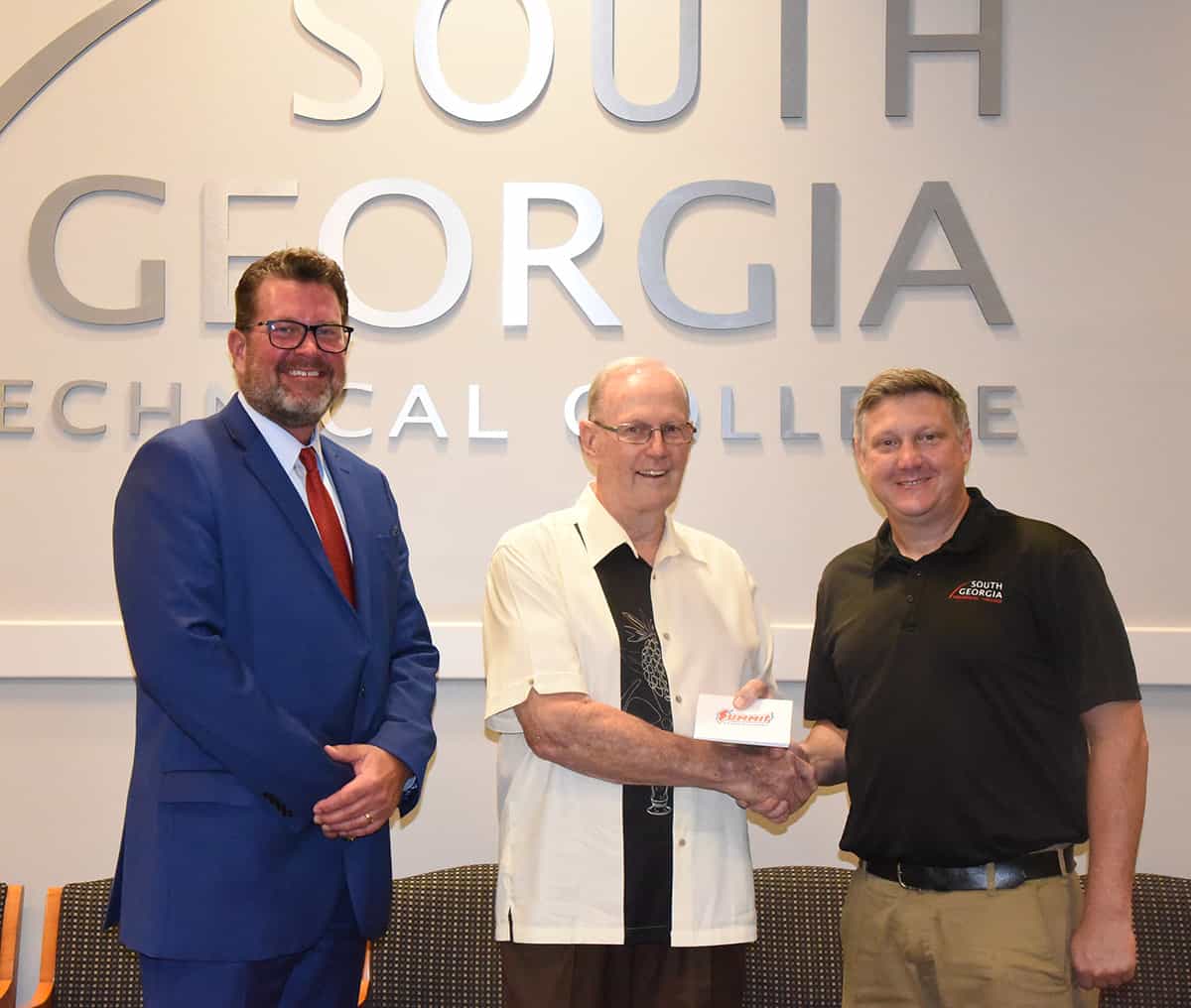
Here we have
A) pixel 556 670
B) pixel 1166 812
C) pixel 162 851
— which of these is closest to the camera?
pixel 162 851

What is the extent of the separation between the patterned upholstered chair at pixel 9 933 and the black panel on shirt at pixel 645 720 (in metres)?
2.27

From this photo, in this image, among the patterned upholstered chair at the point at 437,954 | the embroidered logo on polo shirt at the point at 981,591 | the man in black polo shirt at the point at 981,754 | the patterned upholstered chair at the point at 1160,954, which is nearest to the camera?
the man in black polo shirt at the point at 981,754

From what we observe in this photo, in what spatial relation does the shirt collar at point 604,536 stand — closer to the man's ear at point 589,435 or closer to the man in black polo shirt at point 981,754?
the man's ear at point 589,435

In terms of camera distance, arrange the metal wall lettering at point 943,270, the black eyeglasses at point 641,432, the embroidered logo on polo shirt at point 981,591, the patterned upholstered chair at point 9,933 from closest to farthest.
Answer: the embroidered logo on polo shirt at point 981,591 → the black eyeglasses at point 641,432 → the patterned upholstered chair at point 9,933 → the metal wall lettering at point 943,270

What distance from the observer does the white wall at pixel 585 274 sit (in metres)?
3.84

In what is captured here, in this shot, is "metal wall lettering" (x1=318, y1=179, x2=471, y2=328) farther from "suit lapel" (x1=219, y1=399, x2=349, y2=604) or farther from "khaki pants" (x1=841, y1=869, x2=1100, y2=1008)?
"khaki pants" (x1=841, y1=869, x2=1100, y2=1008)

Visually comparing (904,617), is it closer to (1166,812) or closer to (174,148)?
(1166,812)

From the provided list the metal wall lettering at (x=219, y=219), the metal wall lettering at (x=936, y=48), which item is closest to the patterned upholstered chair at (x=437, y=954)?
the metal wall lettering at (x=219, y=219)

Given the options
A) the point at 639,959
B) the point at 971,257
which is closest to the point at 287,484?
the point at 639,959

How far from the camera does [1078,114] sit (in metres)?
3.87

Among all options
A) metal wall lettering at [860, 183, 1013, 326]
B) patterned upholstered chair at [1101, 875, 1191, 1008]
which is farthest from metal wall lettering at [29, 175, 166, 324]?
patterned upholstered chair at [1101, 875, 1191, 1008]

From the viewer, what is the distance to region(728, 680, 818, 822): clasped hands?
8.12 ft

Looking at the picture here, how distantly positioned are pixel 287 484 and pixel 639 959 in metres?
1.21

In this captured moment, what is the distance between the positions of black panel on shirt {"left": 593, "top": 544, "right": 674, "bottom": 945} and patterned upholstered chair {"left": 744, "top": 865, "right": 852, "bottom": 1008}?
123 cm
